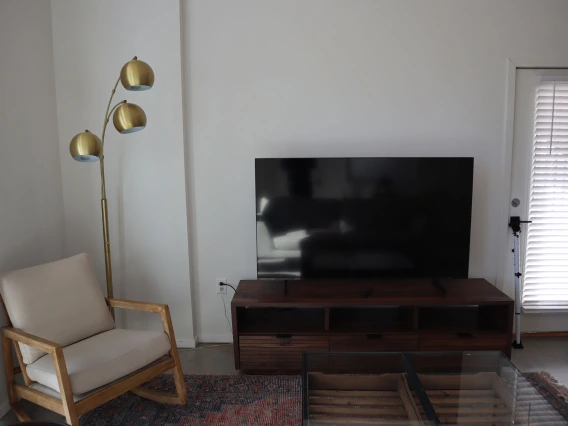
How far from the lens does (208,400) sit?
249 cm

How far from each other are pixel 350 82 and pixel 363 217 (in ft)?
3.28

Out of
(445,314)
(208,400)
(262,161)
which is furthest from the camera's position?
(445,314)

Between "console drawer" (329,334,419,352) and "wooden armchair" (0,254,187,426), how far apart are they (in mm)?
1010

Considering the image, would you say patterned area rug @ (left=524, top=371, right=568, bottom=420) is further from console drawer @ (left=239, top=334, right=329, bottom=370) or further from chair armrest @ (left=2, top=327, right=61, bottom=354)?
chair armrest @ (left=2, top=327, right=61, bottom=354)

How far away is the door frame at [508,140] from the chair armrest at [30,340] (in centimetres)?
301

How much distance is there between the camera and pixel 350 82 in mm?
2982

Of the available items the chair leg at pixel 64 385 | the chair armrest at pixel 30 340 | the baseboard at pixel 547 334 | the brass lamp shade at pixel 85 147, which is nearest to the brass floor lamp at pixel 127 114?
the brass lamp shade at pixel 85 147

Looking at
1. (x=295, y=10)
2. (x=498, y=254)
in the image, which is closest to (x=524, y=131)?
(x=498, y=254)

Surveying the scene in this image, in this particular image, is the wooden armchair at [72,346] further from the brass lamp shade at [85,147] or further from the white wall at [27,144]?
the brass lamp shade at [85,147]

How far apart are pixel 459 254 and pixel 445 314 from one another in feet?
1.54

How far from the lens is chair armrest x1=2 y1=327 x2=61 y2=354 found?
6.26 ft

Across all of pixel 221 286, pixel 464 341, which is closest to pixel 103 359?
pixel 221 286

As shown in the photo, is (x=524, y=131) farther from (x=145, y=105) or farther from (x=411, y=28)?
(x=145, y=105)

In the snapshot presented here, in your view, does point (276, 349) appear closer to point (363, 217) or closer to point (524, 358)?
point (363, 217)
